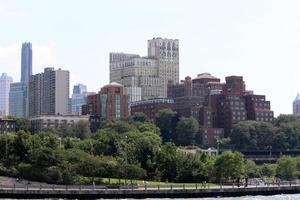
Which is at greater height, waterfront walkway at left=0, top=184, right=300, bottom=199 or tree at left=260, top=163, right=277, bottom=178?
tree at left=260, top=163, right=277, bottom=178

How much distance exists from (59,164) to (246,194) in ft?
95.4

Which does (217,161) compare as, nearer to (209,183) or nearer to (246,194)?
(209,183)

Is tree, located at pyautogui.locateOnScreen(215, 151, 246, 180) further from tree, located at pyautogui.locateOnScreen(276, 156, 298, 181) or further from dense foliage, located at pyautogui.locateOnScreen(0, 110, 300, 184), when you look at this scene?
tree, located at pyautogui.locateOnScreen(276, 156, 298, 181)

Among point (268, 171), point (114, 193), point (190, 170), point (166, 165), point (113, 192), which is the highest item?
point (166, 165)

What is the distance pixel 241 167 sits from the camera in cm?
13212

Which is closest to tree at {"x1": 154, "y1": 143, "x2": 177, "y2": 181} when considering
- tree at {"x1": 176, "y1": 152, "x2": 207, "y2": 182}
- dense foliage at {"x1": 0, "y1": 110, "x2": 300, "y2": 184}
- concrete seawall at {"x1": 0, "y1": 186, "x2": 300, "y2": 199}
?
dense foliage at {"x1": 0, "y1": 110, "x2": 300, "y2": 184}

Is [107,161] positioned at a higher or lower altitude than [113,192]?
higher

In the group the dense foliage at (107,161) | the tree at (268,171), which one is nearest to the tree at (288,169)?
the tree at (268,171)

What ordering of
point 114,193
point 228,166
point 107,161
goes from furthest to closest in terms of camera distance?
1. point 228,166
2. point 107,161
3. point 114,193

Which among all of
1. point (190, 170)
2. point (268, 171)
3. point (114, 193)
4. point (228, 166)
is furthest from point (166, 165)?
point (268, 171)

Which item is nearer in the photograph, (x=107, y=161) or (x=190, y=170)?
(x=107, y=161)

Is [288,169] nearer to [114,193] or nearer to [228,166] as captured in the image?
[228,166]

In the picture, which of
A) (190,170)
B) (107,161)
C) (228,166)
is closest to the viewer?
(107,161)

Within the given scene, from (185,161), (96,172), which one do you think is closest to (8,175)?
(96,172)
